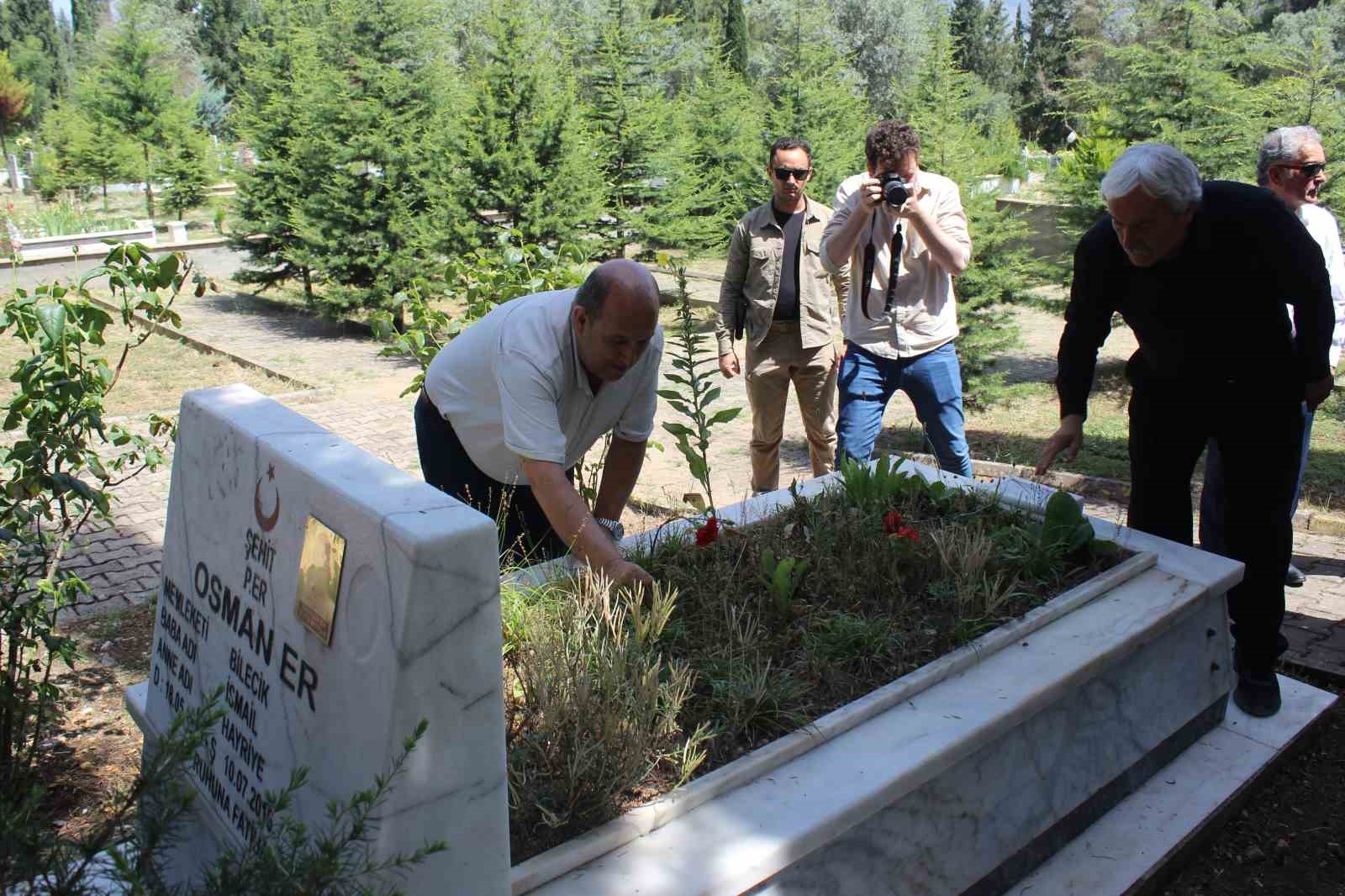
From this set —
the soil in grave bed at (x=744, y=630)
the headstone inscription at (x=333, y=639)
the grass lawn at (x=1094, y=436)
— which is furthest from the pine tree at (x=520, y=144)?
the headstone inscription at (x=333, y=639)

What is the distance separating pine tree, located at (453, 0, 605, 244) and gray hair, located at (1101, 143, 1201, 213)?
10.0m

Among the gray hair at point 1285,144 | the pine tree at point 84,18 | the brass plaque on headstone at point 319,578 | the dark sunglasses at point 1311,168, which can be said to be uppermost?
the pine tree at point 84,18

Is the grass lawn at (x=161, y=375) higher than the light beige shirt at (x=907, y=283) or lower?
lower

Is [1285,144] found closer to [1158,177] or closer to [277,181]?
[1158,177]

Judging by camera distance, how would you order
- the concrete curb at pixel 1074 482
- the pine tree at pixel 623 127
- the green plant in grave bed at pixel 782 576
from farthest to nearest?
1. the pine tree at pixel 623 127
2. the concrete curb at pixel 1074 482
3. the green plant in grave bed at pixel 782 576

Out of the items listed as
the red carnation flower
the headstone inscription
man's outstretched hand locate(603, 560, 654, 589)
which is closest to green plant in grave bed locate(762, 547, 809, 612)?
the red carnation flower

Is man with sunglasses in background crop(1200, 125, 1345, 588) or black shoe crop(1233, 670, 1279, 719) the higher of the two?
man with sunglasses in background crop(1200, 125, 1345, 588)

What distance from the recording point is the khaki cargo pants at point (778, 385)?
5363mm

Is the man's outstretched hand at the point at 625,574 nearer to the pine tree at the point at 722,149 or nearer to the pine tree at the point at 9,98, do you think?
the pine tree at the point at 722,149

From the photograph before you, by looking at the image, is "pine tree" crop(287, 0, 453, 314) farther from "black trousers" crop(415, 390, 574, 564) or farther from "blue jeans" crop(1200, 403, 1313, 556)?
"blue jeans" crop(1200, 403, 1313, 556)

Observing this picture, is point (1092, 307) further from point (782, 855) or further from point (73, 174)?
point (73, 174)

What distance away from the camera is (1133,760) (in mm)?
3109

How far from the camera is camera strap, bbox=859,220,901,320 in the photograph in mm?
4730

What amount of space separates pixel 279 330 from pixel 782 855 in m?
11.8
